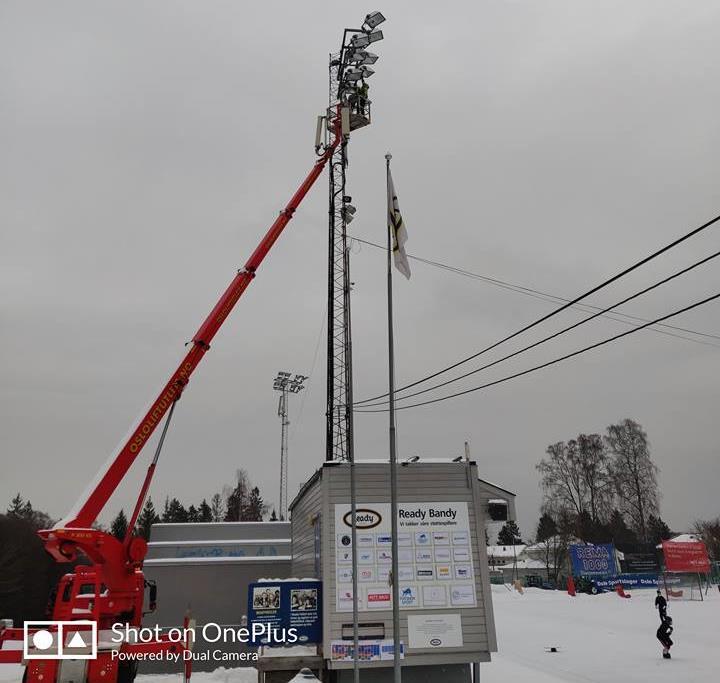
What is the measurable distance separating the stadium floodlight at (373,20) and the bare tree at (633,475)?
52.2 meters

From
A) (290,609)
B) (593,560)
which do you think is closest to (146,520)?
(593,560)

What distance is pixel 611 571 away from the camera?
1686 inches

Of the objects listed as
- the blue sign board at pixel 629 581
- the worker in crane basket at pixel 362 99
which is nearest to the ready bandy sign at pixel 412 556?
the worker in crane basket at pixel 362 99

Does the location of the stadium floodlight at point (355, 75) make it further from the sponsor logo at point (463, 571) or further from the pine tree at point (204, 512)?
the pine tree at point (204, 512)

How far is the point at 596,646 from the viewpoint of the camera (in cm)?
2125

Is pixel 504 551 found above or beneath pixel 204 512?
beneath

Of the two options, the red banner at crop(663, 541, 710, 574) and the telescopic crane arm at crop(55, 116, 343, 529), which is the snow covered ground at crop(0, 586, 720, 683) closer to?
the red banner at crop(663, 541, 710, 574)

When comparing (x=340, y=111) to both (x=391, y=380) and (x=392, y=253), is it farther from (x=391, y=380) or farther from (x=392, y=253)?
(x=391, y=380)

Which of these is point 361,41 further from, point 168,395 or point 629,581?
point 629,581

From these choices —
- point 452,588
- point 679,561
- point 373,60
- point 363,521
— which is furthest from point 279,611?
point 679,561

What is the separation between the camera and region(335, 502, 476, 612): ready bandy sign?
43.5 feet

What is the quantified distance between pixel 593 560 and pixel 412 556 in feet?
115

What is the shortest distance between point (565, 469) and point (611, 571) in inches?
780

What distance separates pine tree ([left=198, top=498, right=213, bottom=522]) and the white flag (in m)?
84.5
